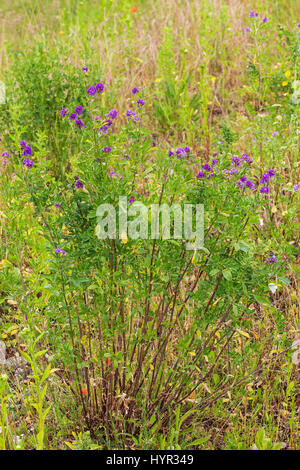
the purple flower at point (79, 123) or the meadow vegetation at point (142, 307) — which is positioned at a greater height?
the purple flower at point (79, 123)

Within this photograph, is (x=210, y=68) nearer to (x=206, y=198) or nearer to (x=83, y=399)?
(x=206, y=198)

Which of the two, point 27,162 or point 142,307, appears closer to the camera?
point 27,162

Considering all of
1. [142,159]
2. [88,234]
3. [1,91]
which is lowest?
[88,234]

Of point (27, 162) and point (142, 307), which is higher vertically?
point (27, 162)

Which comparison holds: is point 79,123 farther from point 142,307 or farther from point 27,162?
point 142,307

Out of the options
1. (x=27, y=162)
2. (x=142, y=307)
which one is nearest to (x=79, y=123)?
(x=27, y=162)

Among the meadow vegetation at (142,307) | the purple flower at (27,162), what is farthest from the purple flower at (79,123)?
the purple flower at (27,162)

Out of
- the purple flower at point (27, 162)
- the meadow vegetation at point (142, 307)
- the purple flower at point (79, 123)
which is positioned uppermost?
the purple flower at point (79, 123)

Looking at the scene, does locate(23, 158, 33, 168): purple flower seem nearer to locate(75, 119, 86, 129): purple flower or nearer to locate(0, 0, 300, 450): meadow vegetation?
locate(0, 0, 300, 450): meadow vegetation

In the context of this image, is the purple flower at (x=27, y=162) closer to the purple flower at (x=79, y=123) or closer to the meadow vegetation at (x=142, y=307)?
the meadow vegetation at (x=142, y=307)

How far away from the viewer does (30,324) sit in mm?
1826
